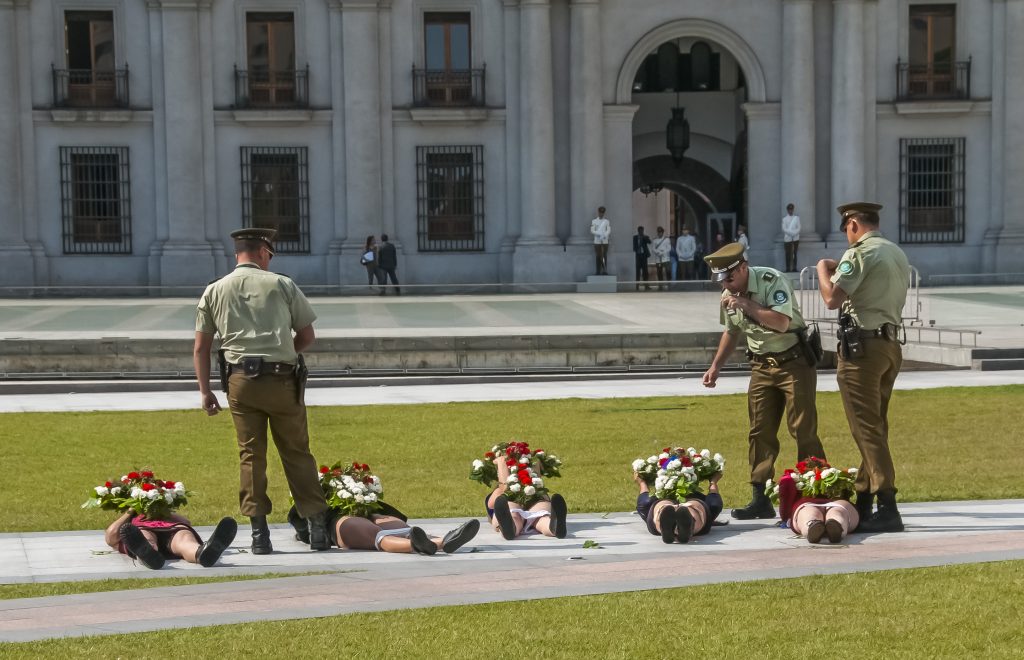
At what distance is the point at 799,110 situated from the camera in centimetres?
3947

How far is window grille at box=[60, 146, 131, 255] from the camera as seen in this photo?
39.1 meters

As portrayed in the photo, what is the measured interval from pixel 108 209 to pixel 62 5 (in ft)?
15.5

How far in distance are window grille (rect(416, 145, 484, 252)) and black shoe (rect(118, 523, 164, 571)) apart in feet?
101

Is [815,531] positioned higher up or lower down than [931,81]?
lower down

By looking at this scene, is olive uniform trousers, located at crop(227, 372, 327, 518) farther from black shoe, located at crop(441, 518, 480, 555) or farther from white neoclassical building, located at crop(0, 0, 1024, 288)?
white neoclassical building, located at crop(0, 0, 1024, 288)

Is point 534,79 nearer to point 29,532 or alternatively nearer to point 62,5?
point 62,5

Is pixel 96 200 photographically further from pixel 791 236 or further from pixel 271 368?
pixel 271 368

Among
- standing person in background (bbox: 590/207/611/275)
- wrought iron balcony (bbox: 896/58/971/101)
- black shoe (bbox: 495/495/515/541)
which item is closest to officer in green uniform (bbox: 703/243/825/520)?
black shoe (bbox: 495/495/515/541)

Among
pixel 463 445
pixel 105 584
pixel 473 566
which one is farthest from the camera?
pixel 463 445

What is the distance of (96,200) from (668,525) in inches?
1239

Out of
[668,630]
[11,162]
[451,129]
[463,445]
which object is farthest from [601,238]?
[668,630]

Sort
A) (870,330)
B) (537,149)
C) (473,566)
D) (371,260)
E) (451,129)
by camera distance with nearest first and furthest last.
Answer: (473,566), (870,330), (371,260), (537,149), (451,129)

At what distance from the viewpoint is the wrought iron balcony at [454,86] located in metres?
39.6

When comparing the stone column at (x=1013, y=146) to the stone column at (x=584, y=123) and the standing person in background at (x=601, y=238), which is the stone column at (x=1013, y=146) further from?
the stone column at (x=584, y=123)
